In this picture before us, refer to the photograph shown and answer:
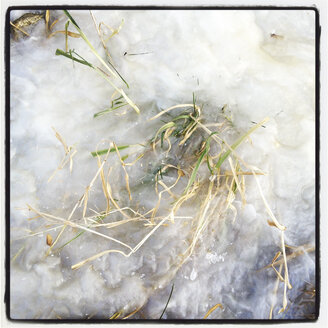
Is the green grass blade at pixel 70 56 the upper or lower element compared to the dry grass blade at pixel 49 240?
upper

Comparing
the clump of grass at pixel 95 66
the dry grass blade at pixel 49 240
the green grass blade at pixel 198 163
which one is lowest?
the dry grass blade at pixel 49 240

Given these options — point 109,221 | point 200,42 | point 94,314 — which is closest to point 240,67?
point 200,42

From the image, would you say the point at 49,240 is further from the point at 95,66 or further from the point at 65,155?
the point at 95,66

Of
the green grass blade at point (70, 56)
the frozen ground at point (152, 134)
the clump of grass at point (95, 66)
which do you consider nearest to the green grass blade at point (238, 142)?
the frozen ground at point (152, 134)

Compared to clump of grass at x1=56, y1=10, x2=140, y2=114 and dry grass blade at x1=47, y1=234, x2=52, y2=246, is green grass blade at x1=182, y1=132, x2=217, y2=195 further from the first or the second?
dry grass blade at x1=47, y1=234, x2=52, y2=246

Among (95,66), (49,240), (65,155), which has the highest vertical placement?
(95,66)

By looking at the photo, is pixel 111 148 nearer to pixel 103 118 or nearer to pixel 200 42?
pixel 103 118

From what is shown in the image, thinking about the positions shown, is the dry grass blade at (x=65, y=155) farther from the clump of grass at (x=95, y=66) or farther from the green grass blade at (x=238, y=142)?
the green grass blade at (x=238, y=142)

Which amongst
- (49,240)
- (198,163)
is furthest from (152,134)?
(49,240)

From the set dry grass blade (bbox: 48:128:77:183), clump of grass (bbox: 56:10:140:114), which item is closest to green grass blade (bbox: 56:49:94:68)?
clump of grass (bbox: 56:10:140:114)
